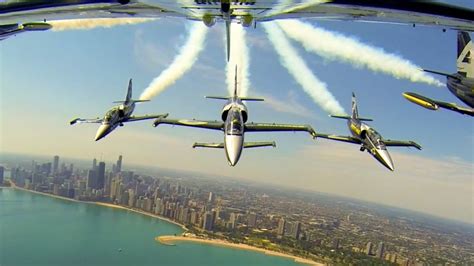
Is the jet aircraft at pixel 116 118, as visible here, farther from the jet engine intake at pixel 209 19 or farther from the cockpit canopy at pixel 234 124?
the jet engine intake at pixel 209 19

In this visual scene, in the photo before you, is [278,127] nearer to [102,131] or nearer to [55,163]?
[102,131]

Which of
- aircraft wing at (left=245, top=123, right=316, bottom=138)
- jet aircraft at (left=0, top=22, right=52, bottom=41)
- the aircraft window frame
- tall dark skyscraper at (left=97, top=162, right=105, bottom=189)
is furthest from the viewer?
tall dark skyscraper at (left=97, top=162, right=105, bottom=189)

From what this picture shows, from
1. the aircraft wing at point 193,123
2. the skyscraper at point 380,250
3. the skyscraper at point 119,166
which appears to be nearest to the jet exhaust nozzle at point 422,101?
the aircraft wing at point 193,123

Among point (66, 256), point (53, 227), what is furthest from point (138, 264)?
point (53, 227)

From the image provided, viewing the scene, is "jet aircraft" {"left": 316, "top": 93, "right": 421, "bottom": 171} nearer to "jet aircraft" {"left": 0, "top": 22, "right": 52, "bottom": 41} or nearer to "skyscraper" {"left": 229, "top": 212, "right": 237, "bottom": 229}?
"jet aircraft" {"left": 0, "top": 22, "right": 52, "bottom": 41}

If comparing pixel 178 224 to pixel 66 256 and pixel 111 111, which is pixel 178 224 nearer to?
pixel 66 256

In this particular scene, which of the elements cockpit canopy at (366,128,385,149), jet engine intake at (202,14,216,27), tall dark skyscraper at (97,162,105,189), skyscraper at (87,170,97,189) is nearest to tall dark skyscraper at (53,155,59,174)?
skyscraper at (87,170,97,189)

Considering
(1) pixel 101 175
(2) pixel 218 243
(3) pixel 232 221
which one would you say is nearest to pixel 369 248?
(3) pixel 232 221
